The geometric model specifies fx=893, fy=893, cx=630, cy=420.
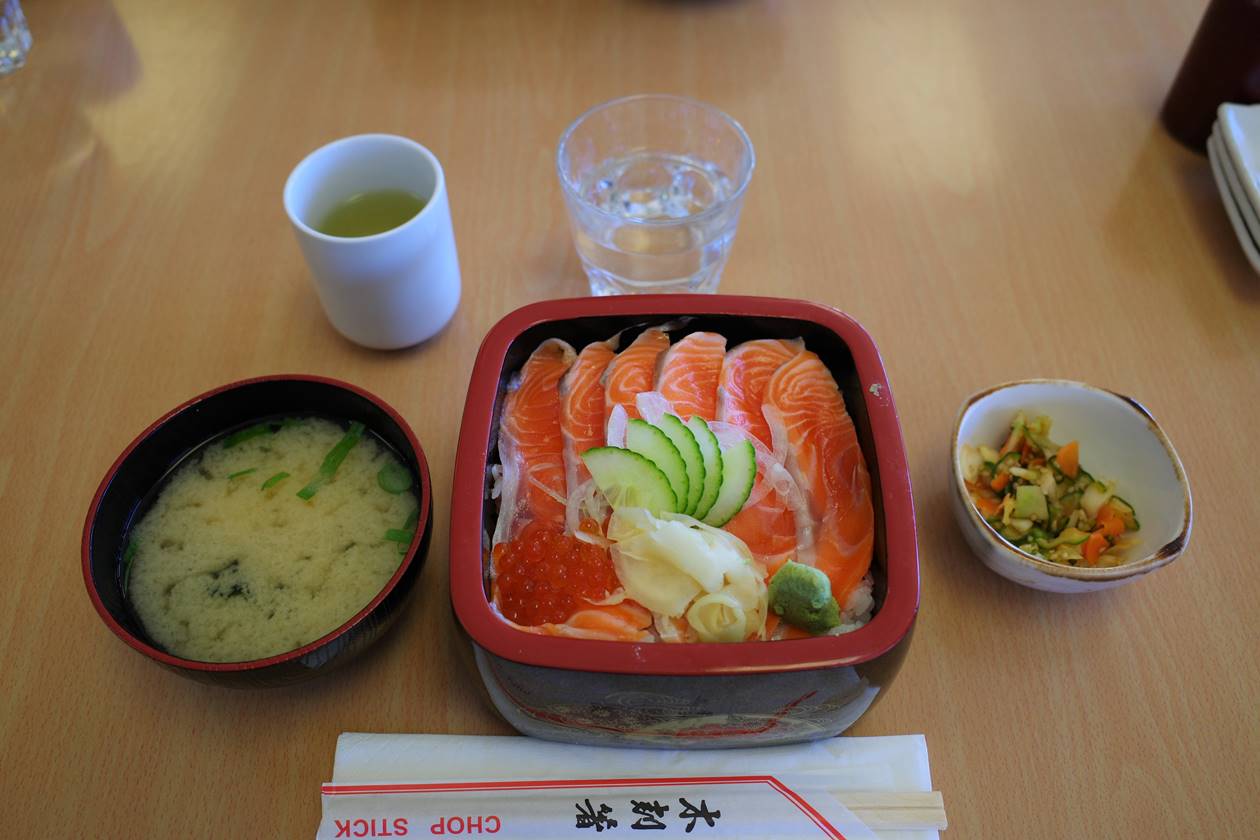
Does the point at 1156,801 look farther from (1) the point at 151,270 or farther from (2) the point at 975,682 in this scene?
(1) the point at 151,270

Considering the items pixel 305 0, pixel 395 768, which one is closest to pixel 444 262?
pixel 395 768

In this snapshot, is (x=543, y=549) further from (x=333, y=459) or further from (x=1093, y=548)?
(x=1093, y=548)

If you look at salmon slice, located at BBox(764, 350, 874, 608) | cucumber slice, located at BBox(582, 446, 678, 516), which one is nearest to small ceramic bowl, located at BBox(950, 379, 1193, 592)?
salmon slice, located at BBox(764, 350, 874, 608)

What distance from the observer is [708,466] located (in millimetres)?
1023

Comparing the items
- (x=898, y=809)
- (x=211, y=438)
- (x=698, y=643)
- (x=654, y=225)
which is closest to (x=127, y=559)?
(x=211, y=438)

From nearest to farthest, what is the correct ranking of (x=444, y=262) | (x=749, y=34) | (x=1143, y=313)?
(x=444, y=262) < (x=1143, y=313) < (x=749, y=34)

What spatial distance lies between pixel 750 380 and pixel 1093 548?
0.48m

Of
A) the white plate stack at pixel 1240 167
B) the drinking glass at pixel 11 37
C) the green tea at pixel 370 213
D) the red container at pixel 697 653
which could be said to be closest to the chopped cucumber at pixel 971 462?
the red container at pixel 697 653

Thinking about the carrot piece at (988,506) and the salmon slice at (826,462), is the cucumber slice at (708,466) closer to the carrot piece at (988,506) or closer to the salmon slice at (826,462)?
the salmon slice at (826,462)

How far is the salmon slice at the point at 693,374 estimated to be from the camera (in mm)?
1097

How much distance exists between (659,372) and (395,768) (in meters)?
0.55

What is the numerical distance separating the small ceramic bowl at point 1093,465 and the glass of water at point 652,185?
1.53ft

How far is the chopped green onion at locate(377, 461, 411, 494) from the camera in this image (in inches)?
44.8

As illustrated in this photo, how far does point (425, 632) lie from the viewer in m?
1.13
